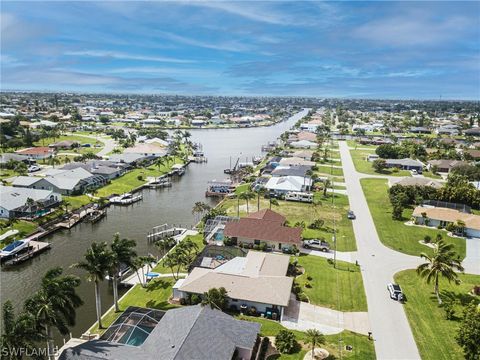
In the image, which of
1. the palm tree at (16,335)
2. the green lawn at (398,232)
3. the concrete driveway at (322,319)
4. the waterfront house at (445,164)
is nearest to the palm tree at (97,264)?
the palm tree at (16,335)

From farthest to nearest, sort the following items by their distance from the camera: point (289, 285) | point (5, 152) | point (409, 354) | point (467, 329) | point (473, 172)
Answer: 1. point (5, 152)
2. point (473, 172)
3. point (289, 285)
4. point (409, 354)
5. point (467, 329)

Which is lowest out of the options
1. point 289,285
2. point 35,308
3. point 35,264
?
point 35,264

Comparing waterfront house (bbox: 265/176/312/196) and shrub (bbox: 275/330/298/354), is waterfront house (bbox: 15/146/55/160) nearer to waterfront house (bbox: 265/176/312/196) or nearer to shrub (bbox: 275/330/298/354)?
waterfront house (bbox: 265/176/312/196)

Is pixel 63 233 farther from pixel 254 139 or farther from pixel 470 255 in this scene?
pixel 254 139

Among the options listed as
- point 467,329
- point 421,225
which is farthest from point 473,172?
point 467,329

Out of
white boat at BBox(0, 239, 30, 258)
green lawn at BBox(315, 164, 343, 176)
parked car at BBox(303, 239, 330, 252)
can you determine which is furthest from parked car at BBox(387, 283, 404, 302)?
green lawn at BBox(315, 164, 343, 176)

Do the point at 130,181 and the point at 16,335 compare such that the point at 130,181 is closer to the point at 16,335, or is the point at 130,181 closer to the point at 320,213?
the point at 320,213

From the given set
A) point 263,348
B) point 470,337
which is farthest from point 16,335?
point 470,337
